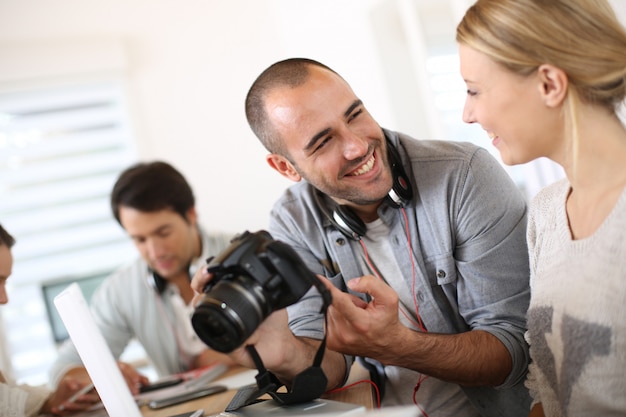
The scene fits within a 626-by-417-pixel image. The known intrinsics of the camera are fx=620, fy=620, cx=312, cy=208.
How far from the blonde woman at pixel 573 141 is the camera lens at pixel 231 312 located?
469 mm

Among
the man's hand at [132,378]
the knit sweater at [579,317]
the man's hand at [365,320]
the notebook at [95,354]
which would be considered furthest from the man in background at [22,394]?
the knit sweater at [579,317]

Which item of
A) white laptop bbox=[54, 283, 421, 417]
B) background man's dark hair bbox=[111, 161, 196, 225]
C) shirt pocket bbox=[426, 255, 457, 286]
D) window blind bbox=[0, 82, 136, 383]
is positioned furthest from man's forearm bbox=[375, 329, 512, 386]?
window blind bbox=[0, 82, 136, 383]

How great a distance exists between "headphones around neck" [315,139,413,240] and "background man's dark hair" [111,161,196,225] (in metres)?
0.95

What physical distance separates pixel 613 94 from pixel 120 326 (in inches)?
75.7

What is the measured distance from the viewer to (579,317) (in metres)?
0.93

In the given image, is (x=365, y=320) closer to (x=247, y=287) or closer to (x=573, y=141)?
(x=247, y=287)

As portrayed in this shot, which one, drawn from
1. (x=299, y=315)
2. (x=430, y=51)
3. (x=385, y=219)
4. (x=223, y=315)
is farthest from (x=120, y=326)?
(x=430, y=51)

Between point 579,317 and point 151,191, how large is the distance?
1.60 meters

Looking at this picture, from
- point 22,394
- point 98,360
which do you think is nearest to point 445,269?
point 98,360

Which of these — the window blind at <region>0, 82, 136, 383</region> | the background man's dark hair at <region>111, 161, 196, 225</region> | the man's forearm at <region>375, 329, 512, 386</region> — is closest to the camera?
the man's forearm at <region>375, 329, 512, 386</region>

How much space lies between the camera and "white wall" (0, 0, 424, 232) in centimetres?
281

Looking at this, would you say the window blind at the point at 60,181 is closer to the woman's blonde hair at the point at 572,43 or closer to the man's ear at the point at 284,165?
the man's ear at the point at 284,165

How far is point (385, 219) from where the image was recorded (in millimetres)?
1405

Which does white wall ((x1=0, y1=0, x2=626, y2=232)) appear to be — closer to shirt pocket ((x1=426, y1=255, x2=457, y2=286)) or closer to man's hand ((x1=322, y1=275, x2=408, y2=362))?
shirt pocket ((x1=426, y1=255, x2=457, y2=286))
